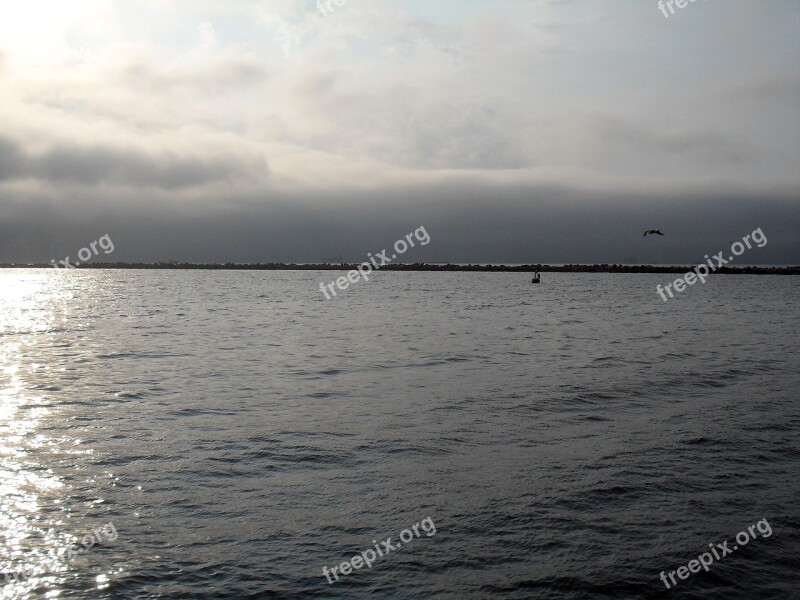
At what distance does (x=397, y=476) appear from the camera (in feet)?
40.3

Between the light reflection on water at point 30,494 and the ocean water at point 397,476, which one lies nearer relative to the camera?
the light reflection on water at point 30,494

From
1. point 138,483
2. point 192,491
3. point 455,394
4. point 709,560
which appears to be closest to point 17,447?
point 138,483

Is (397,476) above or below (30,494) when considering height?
below

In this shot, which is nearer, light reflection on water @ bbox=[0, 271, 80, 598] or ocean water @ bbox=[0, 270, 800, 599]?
light reflection on water @ bbox=[0, 271, 80, 598]

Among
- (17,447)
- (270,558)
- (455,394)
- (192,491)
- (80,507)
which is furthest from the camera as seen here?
(455,394)

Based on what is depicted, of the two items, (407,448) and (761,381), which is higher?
(407,448)

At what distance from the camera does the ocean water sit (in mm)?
8461

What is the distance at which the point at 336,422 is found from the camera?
16.7 meters

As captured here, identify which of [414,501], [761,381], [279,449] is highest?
[279,449]

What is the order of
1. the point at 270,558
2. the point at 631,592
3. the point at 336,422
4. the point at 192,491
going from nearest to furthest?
1. the point at 631,592
2. the point at 270,558
3. the point at 192,491
4. the point at 336,422

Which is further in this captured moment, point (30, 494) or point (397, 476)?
point (397, 476)

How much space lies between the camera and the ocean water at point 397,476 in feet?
27.8

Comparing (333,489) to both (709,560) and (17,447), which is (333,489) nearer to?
(709,560)

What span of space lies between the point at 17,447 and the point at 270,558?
27.1 feet
